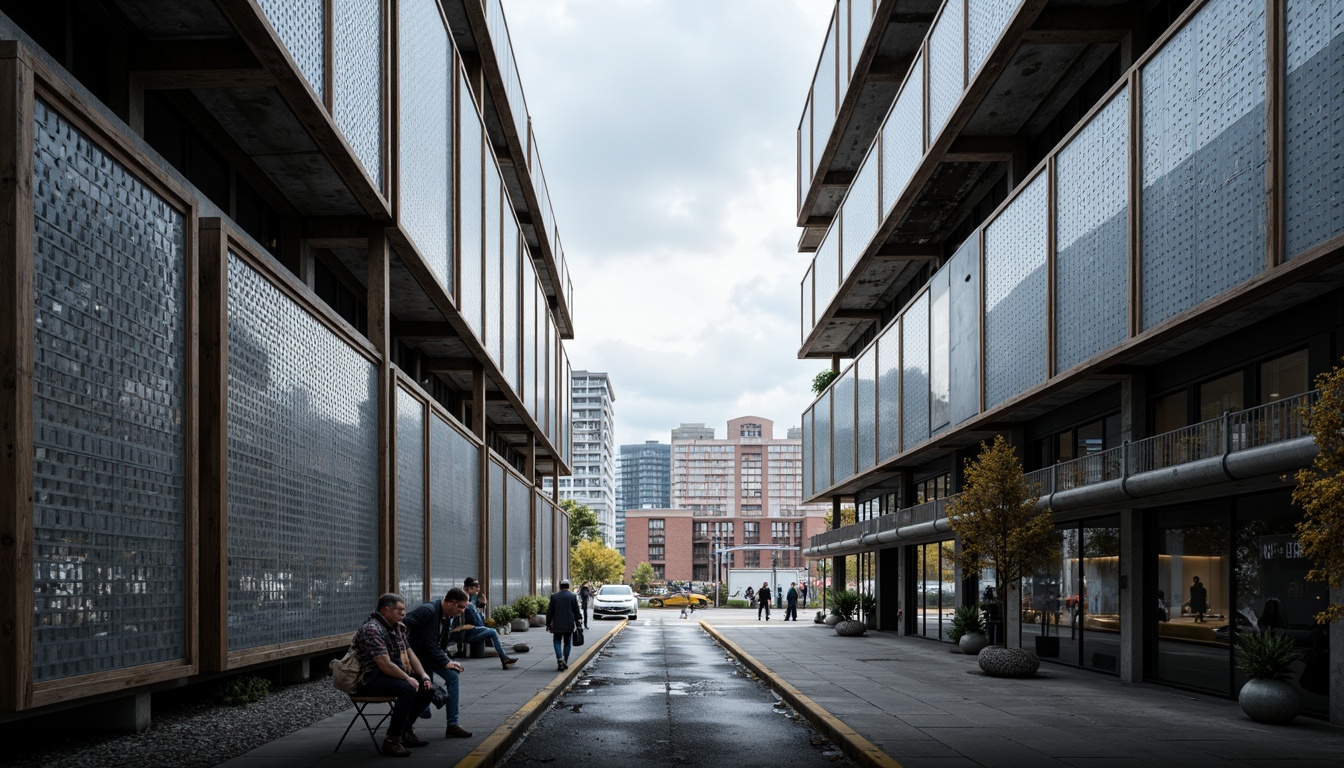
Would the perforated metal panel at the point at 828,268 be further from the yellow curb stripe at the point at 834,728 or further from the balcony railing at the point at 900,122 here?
the yellow curb stripe at the point at 834,728

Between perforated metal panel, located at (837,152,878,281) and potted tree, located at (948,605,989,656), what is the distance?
10045 millimetres

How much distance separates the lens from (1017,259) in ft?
75.3

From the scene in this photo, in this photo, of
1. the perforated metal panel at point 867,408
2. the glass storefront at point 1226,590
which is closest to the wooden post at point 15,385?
the glass storefront at point 1226,590

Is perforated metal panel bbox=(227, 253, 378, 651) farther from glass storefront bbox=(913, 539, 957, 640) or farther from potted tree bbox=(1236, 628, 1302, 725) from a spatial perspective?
glass storefront bbox=(913, 539, 957, 640)

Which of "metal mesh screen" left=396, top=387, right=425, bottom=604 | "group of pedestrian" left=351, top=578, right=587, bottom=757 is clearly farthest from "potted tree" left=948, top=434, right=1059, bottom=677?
"group of pedestrian" left=351, top=578, right=587, bottom=757

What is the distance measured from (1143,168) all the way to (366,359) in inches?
456

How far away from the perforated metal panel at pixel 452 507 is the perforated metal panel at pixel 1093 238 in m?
11.5

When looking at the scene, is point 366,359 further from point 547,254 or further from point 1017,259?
point 547,254

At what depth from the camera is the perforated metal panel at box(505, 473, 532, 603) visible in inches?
1496

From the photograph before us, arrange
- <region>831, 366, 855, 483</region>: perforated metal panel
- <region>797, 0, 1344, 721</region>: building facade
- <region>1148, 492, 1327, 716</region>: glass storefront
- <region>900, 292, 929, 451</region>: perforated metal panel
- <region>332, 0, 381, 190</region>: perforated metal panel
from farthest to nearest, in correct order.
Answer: <region>831, 366, 855, 483</region>: perforated metal panel < <region>900, 292, 929, 451</region>: perforated metal panel < <region>332, 0, 381, 190</region>: perforated metal panel < <region>1148, 492, 1327, 716</region>: glass storefront < <region>797, 0, 1344, 721</region>: building facade

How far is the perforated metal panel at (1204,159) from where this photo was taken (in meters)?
13.7

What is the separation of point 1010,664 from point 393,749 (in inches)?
510

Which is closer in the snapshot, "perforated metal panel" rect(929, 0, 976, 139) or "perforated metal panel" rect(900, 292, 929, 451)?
"perforated metal panel" rect(929, 0, 976, 139)

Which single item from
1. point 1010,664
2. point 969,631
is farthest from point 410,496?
point 969,631
